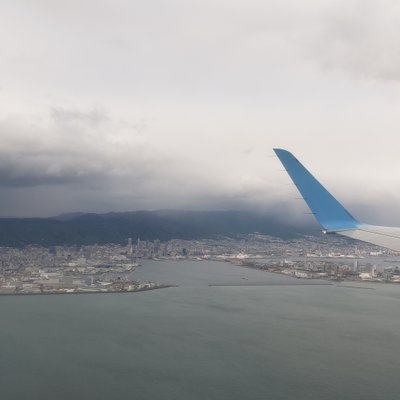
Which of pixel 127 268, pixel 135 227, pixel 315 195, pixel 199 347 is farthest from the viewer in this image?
pixel 135 227

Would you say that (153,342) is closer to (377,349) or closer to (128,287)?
(377,349)

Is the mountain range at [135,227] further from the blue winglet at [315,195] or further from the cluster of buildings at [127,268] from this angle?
the blue winglet at [315,195]

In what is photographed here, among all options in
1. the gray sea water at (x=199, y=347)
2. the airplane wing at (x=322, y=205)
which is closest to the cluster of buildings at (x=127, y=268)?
the gray sea water at (x=199, y=347)

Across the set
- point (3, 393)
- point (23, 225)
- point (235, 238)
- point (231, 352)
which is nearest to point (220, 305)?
point (231, 352)

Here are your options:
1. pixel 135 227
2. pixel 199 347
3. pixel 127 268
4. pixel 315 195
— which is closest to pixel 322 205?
pixel 315 195

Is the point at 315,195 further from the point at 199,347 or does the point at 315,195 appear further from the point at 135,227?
the point at 135,227

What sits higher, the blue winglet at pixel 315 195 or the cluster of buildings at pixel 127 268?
the blue winglet at pixel 315 195

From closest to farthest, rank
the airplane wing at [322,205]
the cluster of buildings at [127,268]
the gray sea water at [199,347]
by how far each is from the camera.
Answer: the airplane wing at [322,205] → the gray sea water at [199,347] → the cluster of buildings at [127,268]
